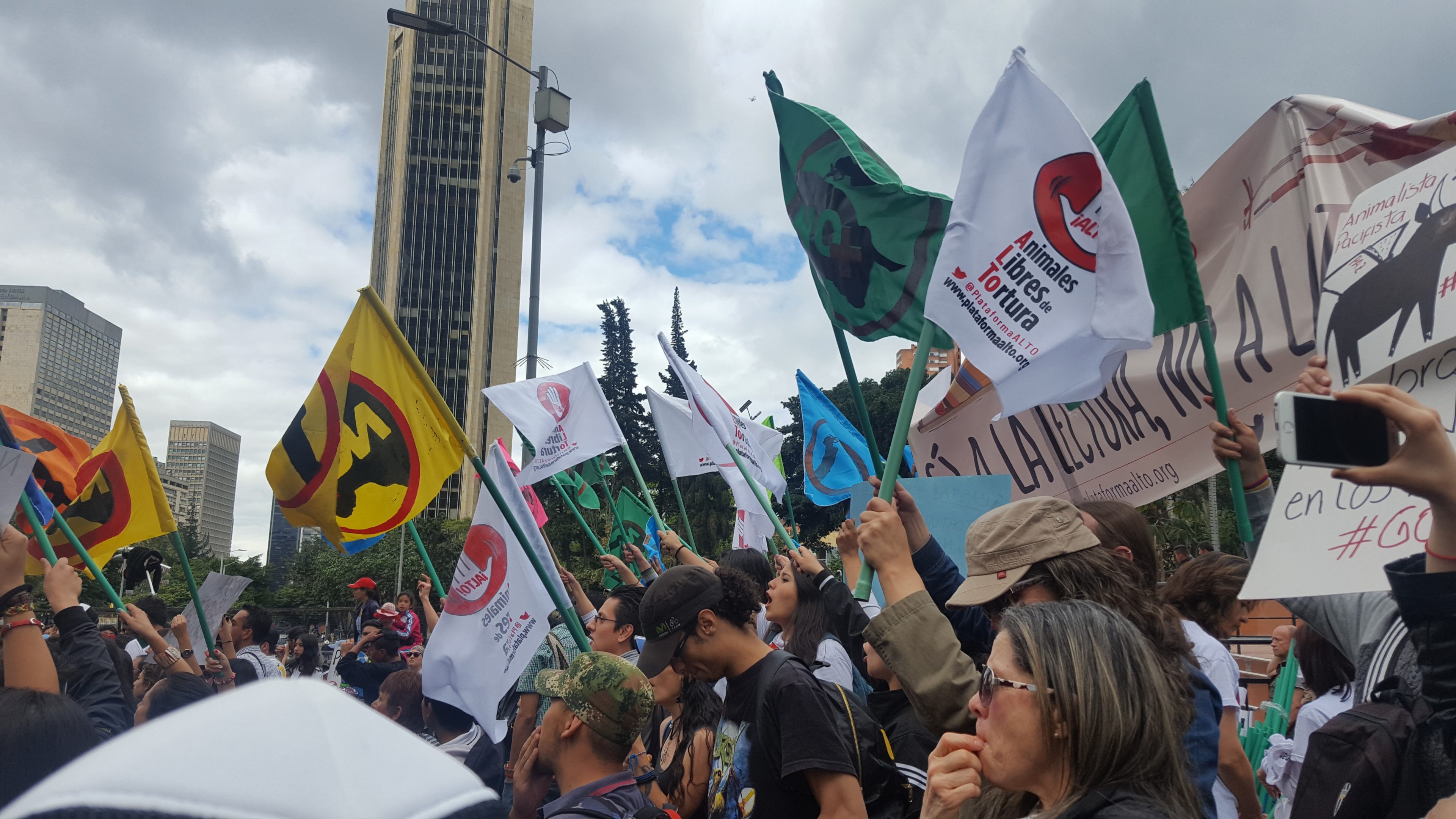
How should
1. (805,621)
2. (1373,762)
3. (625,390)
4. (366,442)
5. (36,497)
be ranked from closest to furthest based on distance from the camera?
(1373,762)
(805,621)
(366,442)
(36,497)
(625,390)

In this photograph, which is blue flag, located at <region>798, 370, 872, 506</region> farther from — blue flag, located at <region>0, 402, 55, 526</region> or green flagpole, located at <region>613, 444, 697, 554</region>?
Answer: blue flag, located at <region>0, 402, 55, 526</region>

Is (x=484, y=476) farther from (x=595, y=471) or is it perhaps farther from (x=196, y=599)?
(x=595, y=471)

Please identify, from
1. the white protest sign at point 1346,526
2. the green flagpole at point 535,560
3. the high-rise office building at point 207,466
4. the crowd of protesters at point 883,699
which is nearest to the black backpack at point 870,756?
the crowd of protesters at point 883,699

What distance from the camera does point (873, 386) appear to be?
4000cm

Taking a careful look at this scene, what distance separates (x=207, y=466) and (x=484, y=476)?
142006 mm

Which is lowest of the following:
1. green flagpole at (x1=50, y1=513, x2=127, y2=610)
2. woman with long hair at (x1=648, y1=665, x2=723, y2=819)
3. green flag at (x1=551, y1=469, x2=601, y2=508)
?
woman with long hair at (x1=648, y1=665, x2=723, y2=819)

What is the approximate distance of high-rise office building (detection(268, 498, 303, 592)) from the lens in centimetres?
6644

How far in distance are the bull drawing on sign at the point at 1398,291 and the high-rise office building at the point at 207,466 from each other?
128004 mm

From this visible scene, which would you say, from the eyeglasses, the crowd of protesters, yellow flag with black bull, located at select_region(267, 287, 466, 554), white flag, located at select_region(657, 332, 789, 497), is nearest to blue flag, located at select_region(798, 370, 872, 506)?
white flag, located at select_region(657, 332, 789, 497)

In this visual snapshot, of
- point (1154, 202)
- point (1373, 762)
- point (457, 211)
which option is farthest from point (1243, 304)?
point (457, 211)

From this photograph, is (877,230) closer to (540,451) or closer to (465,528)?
(540,451)

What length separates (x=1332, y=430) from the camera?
5.17 ft

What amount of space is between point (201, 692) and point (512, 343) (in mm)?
98736

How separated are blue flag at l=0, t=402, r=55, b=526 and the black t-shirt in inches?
186
